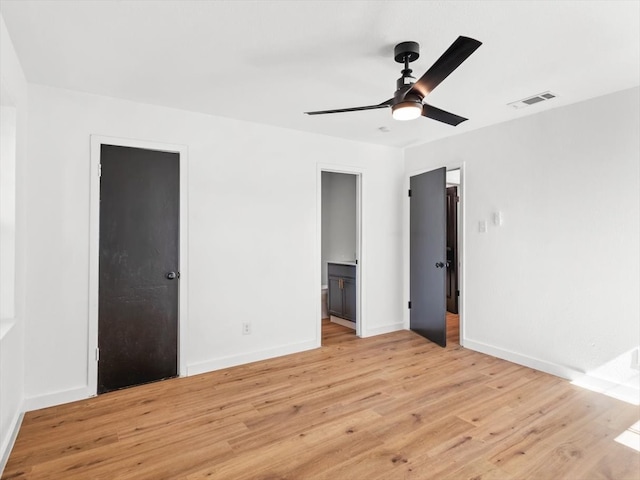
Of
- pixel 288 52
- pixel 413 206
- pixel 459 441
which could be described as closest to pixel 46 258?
pixel 288 52

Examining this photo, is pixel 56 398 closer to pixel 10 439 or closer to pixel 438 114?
pixel 10 439

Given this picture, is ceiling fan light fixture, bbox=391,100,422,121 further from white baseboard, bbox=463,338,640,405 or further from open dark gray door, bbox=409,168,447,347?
white baseboard, bbox=463,338,640,405

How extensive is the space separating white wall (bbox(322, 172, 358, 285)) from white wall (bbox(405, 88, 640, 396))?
6.41ft

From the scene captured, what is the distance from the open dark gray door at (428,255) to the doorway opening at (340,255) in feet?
2.49

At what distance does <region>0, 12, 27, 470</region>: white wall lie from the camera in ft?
6.86

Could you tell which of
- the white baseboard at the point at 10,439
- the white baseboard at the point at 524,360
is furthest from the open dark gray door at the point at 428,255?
the white baseboard at the point at 10,439

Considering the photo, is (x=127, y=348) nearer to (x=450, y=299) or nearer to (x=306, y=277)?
(x=306, y=277)

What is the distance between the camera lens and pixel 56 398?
278 cm

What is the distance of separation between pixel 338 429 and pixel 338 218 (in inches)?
156

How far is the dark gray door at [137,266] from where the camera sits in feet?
9.93

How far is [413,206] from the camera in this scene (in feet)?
15.7

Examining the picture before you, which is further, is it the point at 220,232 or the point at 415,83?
the point at 220,232

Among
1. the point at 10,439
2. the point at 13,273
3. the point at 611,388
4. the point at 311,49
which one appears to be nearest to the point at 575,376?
the point at 611,388

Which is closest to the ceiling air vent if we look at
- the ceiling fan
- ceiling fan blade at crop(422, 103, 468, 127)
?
ceiling fan blade at crop(422, 103, 468, 127)
